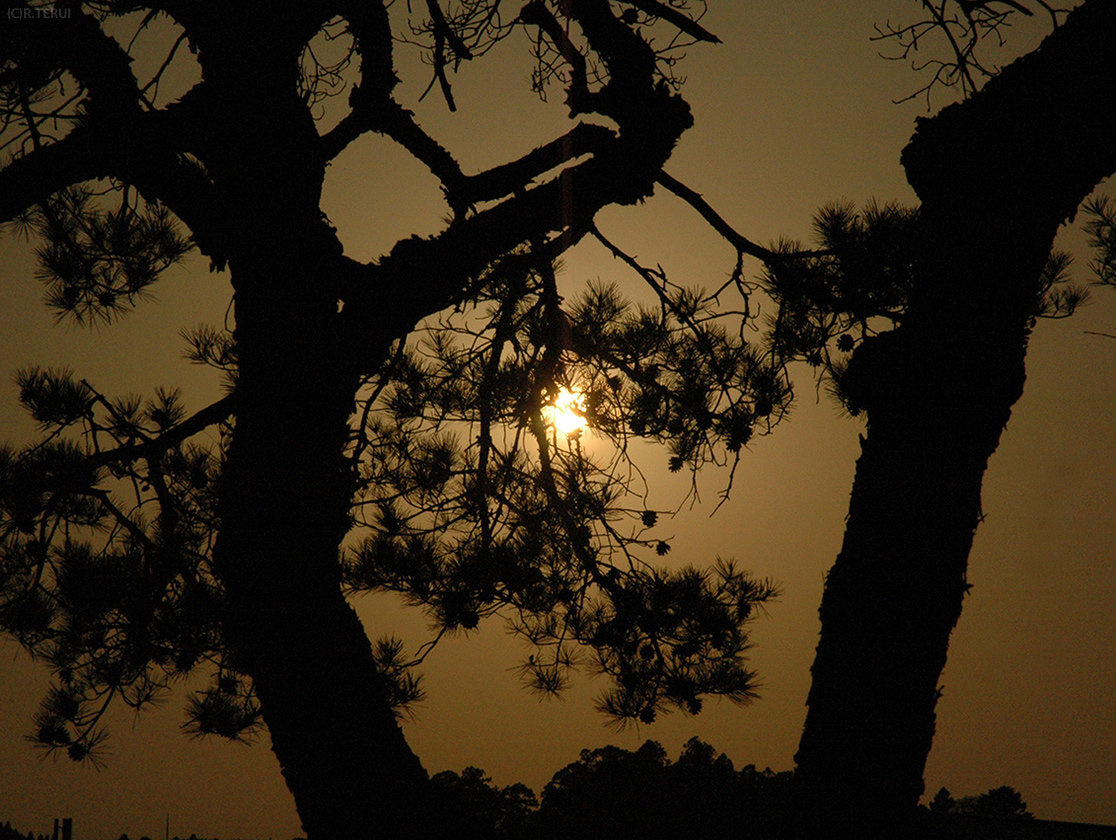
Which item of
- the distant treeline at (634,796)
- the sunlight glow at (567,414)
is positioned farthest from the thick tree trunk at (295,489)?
the distant treeline at (634,796)

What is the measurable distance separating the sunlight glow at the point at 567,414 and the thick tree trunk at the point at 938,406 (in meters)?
1.04

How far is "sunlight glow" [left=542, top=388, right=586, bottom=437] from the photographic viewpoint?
77.8 inches

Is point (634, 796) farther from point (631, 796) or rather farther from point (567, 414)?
point (567, 414)

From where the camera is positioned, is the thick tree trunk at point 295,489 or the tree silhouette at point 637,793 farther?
the tree silhouette at point 637,793

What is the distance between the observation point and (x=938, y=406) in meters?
0.93

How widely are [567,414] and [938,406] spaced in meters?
1.23

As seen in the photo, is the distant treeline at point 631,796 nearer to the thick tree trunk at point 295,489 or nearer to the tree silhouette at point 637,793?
the tree silhouette at point 637,793

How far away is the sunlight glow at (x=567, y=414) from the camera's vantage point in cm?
198

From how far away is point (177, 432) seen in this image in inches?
54.4

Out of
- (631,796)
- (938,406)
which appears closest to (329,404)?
(938,406)

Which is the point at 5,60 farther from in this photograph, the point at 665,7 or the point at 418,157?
the point at 665,7

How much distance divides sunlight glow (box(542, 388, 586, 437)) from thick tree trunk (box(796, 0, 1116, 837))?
104 cm

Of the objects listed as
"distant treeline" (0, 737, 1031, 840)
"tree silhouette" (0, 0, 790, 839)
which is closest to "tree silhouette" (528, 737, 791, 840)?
"distant treeline" (0, 737, 1031, 840)

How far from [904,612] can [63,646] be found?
1837 millimetres
